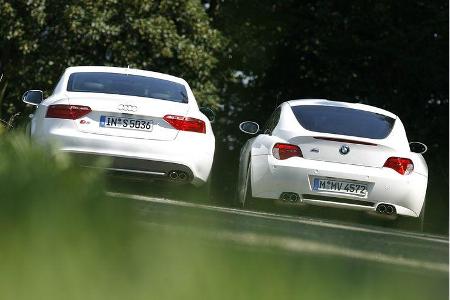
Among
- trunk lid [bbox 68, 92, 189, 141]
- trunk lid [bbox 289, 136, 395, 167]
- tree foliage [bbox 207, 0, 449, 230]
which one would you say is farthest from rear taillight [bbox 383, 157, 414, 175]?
tree foliage [bbox 207, 0, 449, 230]

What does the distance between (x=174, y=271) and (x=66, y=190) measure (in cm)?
87

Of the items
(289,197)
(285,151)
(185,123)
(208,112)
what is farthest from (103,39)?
(289,197)

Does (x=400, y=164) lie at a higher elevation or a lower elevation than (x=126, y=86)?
lower

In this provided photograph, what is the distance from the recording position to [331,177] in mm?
11594

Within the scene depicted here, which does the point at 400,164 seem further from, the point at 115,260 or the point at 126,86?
the point at 115,260

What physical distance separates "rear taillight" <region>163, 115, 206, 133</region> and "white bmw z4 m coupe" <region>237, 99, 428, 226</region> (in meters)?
0.69

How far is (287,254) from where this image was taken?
16.7ft

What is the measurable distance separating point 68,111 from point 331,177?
9.34 ft

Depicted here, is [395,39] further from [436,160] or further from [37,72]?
[37,72]

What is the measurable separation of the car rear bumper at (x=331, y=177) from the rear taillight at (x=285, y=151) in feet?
0.20

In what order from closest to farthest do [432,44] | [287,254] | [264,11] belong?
[287,254]
[432,44]
[264,11]

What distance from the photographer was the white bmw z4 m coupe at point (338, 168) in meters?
11.6

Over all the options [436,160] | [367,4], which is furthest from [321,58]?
[436,160]

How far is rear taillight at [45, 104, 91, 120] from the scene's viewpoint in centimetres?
1169
